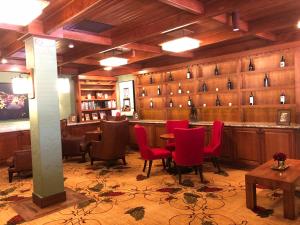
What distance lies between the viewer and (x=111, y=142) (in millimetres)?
5586

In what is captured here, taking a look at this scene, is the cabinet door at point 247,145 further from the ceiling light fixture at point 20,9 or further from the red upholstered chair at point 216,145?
the ceiling light fixture at point 20,9

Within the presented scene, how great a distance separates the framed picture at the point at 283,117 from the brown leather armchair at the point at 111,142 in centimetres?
309

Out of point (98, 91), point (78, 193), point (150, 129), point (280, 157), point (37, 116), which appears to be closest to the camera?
point (280, 157)

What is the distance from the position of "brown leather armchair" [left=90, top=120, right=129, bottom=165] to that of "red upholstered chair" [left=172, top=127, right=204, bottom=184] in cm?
170

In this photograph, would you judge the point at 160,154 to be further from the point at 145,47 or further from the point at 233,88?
the point at 233,88

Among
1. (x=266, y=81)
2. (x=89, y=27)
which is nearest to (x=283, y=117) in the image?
(x=266, y=81)

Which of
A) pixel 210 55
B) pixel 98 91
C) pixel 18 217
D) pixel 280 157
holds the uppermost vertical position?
pixel 210 55

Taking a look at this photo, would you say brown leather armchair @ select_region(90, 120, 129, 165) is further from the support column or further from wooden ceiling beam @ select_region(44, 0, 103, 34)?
wooden ceiling beam @ select_region(44, 0, 103, 34)

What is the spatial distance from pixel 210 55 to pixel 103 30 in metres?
2.82

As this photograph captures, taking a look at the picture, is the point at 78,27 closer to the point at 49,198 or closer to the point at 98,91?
the point at 49,198

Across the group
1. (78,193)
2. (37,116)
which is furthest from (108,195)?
(37,116)

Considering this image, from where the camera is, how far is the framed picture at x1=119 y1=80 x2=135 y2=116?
8227mm

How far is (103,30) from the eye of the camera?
418cm

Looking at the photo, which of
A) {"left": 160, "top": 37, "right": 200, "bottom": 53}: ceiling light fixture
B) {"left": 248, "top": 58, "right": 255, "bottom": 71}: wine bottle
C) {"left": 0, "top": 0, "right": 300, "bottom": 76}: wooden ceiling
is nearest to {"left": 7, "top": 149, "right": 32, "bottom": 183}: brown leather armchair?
{"left": 0, "top": 0, "right": 300, "bottom": 76}: wooden ceiling
